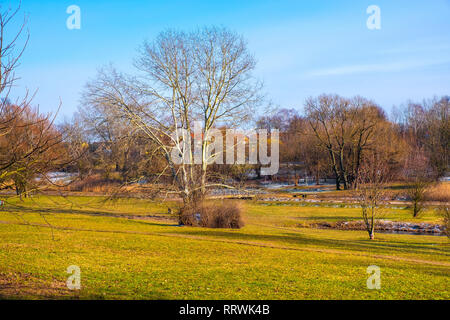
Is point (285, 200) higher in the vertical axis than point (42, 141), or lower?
lower

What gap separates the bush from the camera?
77.7ft

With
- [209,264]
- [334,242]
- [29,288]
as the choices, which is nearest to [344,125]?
[334,242]

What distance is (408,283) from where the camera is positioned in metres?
10.4

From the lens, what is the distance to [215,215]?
23.7 m

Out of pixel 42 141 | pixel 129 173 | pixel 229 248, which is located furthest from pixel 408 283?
pixel 129 173

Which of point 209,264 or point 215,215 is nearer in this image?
point 209,264

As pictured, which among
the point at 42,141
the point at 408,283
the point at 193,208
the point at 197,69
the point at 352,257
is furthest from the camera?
the point at 197,69

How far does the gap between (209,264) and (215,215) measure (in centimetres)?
1163

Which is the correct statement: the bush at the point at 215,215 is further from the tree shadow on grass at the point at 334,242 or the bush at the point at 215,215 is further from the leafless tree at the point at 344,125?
the leafless tree at the point at 344,125

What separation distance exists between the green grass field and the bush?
6.39ft

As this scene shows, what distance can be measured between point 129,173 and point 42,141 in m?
17.4

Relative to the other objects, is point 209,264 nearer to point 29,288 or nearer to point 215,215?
point 29,288

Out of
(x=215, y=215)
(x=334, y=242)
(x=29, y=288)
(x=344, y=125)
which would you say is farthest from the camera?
(x=344, y=125)
